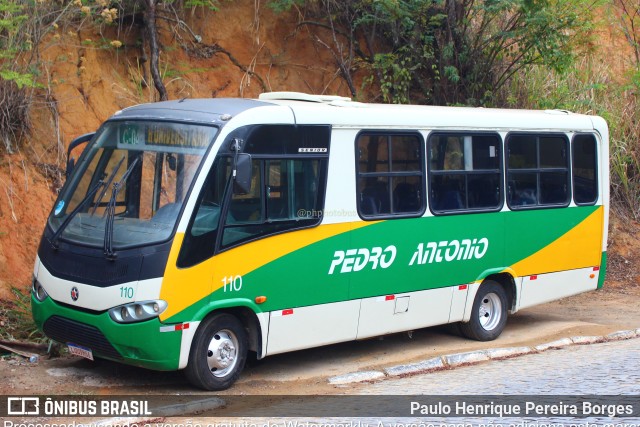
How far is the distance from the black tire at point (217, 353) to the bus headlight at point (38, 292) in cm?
169

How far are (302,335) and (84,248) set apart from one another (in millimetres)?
2417

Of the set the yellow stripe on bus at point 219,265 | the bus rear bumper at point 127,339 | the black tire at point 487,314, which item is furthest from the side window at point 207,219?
the black tire at point 487,314

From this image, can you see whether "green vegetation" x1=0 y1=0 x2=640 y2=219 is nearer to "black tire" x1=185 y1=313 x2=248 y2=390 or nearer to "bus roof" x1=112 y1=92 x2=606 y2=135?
"bus roof" x1=112 y1=92 x2=606 y2=135

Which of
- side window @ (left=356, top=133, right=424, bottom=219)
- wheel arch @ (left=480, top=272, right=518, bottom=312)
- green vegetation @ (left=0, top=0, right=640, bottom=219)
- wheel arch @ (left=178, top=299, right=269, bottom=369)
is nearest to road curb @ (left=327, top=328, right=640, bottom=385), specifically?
wheel arch @ (left=480, top=272, right=518, bottom=312)

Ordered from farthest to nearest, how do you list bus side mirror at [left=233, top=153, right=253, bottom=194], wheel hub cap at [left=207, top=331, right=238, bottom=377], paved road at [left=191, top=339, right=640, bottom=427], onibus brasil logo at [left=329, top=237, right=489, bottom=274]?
onibus brasil logo at [left=329, top=237, right=489, bottom=274] → wheel hub cap at [left=207, top=331, right=238, bottom=377] → bus side mirror at [left=233, top=153, right=253, bottom=194] → paved road at [left=191, top=339, right=640, bottom=427]

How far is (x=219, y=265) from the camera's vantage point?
8836mm

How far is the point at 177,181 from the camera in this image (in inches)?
346

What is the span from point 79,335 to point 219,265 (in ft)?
4.98

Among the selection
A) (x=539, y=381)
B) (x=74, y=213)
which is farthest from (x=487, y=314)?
(x=74, y=213)

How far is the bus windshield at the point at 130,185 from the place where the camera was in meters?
8.73

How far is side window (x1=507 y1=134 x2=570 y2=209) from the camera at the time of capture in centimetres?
1210

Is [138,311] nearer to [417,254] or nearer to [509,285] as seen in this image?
[417,254]

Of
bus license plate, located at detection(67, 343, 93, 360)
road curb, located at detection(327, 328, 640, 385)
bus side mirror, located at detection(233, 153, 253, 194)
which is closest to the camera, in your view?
bus side mirror, located at detection(233, 153, 253, 194)

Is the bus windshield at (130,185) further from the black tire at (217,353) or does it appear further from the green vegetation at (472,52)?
the green vegetation at (472,52)
